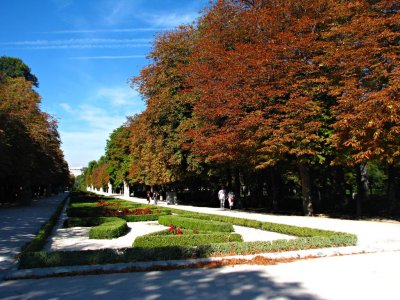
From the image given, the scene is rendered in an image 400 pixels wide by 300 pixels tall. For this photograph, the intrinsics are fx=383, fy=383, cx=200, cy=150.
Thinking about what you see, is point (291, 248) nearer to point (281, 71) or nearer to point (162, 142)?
point (281, 71)

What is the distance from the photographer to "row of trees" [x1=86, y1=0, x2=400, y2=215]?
53.6 ft

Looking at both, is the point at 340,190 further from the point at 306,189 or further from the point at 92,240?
the point at 92,240

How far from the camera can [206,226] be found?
48.1 feet

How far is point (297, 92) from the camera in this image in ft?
63.5

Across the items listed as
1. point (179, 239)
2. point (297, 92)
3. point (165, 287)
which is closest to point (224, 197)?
point (297, 92)

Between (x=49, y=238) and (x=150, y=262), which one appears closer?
(x=150, y=262)

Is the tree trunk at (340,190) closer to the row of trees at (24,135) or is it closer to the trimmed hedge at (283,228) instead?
the trimmed hedge at (283,228)

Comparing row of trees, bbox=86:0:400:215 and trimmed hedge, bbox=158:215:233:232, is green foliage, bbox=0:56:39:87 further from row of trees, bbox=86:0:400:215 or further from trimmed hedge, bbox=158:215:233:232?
trimmed hedge, bbox=158:215:233:232

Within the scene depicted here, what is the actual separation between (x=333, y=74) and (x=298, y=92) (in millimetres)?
1850

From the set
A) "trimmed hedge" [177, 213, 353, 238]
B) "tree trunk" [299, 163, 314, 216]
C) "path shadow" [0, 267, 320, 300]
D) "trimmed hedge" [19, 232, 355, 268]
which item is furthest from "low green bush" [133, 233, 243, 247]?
"tree trunk" [299, 163, 314, 216]

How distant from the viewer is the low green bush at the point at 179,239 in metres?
10.7

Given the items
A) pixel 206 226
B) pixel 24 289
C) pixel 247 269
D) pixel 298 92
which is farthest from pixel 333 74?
pixel 24 289

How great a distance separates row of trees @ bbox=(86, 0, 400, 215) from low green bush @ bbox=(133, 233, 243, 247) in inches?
305

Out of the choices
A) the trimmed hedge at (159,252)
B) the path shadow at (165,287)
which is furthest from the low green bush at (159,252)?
the path shadow at (165,287)
